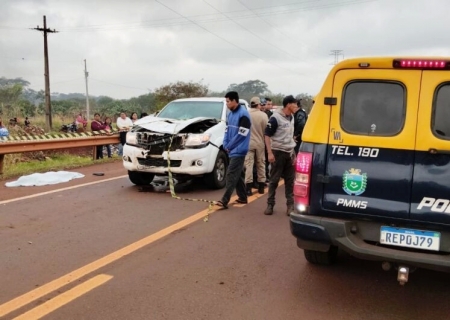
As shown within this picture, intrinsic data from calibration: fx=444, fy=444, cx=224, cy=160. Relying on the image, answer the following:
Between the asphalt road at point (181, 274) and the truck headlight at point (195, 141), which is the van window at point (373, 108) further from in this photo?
the truck headlight at point (195, 141)

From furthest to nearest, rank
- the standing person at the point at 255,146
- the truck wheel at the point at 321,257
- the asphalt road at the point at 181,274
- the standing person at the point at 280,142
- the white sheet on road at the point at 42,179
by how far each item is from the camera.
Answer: the white sheet on road at the point at 42,179 < the standing person at the point at 255,146 < the standing person at the point at 280,142 < the truck wheel at the point at 321,257 < the asphalt road at the point at 181,274

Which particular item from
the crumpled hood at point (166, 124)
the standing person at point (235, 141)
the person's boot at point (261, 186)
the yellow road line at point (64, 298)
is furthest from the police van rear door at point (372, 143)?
the crumpled hood at point (166, 124)

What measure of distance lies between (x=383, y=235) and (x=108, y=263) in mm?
2599

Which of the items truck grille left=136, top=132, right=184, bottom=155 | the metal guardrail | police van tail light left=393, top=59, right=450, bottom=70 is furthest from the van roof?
the metal guardrail

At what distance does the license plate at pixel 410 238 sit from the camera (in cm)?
323

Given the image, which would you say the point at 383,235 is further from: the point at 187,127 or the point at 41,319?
the point at 187,127

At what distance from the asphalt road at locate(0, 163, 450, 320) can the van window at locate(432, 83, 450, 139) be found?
1.43 metres

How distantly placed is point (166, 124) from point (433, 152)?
5.59 m

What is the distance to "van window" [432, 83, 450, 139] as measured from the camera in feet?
10.6

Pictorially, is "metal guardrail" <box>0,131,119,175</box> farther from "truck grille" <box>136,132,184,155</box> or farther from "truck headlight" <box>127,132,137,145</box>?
"truck grille" <box>136,132,184,155</box>

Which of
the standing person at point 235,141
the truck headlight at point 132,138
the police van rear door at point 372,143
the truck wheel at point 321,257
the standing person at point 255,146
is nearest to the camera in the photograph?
the police van rear door at point 372,143

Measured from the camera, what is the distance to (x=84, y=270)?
4195mm

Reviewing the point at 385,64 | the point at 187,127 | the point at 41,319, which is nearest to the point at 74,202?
the point at 187,127

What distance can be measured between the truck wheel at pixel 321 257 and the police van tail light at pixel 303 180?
2.73 ft
